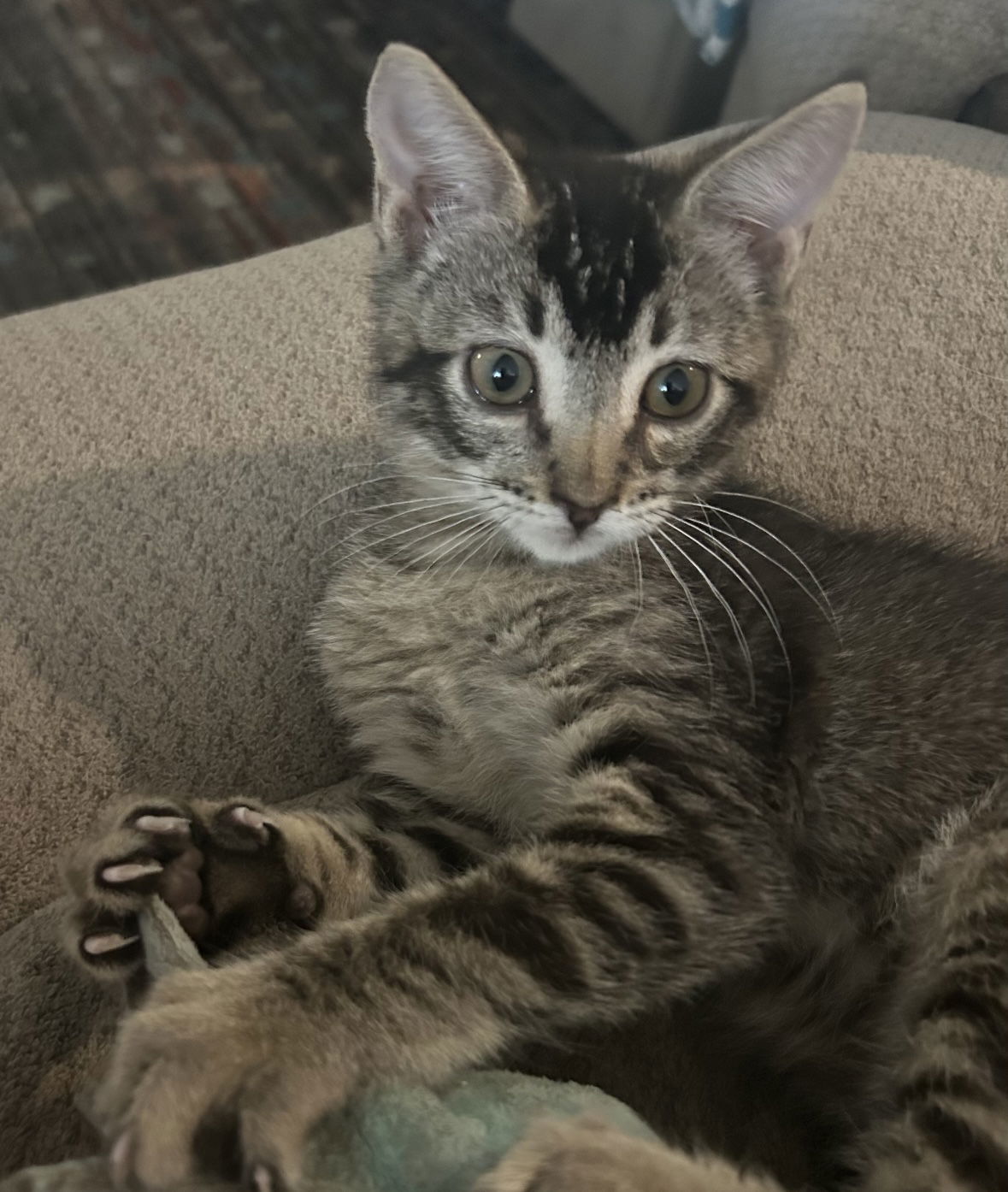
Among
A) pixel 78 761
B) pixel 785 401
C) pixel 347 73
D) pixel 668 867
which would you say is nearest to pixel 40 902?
pixel 78 761

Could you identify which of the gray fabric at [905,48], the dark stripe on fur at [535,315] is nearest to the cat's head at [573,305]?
the dark stripe on fur at [535,315]

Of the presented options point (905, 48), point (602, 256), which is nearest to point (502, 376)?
point (602, 256)

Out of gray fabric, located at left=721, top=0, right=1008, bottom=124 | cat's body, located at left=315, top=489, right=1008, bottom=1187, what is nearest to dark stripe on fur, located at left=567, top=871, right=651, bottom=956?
cat's body, located at left=315, top=489, right=1008, bottom=1187

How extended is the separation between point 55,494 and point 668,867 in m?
0.83

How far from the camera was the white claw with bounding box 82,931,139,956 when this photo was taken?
863 millimetres

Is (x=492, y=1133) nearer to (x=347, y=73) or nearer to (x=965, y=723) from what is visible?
(x=965, y=723)

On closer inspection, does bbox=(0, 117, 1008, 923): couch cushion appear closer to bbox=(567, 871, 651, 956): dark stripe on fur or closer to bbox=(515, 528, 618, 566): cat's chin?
bbox=(515, 528, 618, 566): cat's chin

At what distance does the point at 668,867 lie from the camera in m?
0.91

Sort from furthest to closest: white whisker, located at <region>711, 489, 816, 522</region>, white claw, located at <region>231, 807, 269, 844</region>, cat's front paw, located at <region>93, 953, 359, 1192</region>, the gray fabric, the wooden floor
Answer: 1. the wooden floor
2. the gray fabric
3. white whisker, located at <region>711, 489, 816, 522</region>
4. white claw, located at <region>231, 807, 269, 844</region>
5. cat's front paw, located at <region>93, 953, 359, 1192</region>

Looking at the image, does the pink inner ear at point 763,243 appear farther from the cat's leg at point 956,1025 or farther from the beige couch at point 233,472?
the cat's leg at point 956,1025

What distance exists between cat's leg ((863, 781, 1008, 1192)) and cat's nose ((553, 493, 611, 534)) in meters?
0.46

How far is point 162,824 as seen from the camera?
90 cm

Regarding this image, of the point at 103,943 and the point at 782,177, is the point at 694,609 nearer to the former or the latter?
the point at 782,177

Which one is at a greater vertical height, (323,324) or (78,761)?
(323,324)
